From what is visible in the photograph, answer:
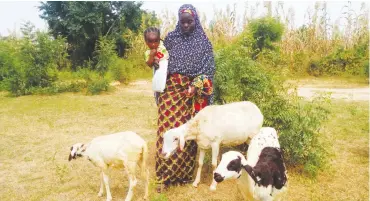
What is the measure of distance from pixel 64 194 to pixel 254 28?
450 inches

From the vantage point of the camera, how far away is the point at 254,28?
15.1m

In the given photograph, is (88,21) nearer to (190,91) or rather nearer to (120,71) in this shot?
(120,71)

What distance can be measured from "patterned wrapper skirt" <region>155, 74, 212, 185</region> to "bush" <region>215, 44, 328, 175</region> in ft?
3.18

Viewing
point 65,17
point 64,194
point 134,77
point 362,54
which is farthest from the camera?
point 65,17

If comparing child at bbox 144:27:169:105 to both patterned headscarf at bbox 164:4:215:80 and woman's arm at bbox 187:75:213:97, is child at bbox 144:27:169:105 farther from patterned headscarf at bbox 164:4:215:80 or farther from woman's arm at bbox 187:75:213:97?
woman's arm at bbox 187:75:213:97

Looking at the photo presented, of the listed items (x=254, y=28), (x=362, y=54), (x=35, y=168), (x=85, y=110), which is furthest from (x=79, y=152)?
(x=362, y=54)

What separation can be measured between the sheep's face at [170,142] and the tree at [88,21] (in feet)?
50.0

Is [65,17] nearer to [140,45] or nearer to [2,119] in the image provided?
[140,45]

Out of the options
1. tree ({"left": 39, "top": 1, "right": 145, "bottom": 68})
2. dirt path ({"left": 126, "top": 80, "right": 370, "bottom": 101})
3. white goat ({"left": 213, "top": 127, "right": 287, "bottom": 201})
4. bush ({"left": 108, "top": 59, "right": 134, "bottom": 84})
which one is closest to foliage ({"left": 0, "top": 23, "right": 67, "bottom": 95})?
bush ({"left": 108, "top": 59, "right": 134, "bottom": 84})

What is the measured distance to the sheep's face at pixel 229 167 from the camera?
3.33 metres

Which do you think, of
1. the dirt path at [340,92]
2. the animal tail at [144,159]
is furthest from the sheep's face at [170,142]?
the dirt path at [340,92]

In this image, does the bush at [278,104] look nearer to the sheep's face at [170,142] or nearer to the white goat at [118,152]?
the sheep's face at [170,142]

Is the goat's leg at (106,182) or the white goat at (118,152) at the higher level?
the white goat at (118,152)

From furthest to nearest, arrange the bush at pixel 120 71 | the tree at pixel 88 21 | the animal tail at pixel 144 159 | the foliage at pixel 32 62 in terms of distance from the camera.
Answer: the tree at pixel 88 21 < the bush at pixel 120 71 < the foliage at pixel 32 62 < the animal tail at pixel 144 159
